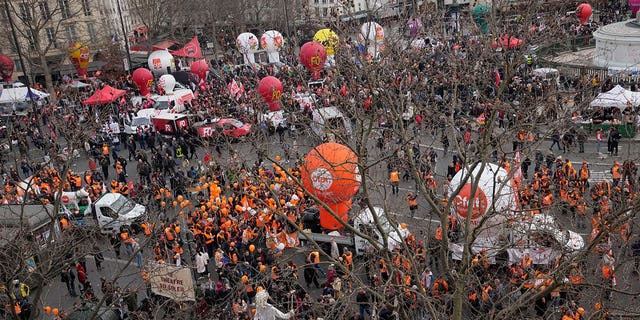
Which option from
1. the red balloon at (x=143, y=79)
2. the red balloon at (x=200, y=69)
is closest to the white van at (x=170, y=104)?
the red balloon at (x=143, y=79)

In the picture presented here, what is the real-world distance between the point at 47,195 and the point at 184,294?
32.3 feet

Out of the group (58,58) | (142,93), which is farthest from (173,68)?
(58,58)

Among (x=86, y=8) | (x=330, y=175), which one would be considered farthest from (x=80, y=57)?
(x=330, y=175)

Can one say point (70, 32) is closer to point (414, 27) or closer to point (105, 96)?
point (105, 96)

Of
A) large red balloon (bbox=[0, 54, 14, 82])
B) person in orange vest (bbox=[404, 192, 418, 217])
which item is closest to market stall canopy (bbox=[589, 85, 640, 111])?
person in orange vest (bbox=[404, 192, 418, 217])

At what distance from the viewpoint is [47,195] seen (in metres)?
22.2

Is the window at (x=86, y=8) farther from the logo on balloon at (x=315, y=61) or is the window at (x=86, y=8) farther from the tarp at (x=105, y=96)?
the logo on balloon at (x=315, y=61)

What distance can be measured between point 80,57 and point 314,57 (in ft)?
60.7

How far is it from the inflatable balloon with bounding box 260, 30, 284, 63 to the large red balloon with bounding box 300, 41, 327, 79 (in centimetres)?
669

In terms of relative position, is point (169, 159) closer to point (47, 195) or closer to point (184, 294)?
point (47, 195)

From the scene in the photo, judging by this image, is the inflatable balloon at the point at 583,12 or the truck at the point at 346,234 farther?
the inflatable balloon at the point at 583,12

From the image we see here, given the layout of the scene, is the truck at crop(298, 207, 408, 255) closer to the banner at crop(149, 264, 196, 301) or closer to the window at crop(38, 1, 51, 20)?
the banner at crop(149, 264, 196, 301)

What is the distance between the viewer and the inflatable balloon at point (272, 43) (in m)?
42.0

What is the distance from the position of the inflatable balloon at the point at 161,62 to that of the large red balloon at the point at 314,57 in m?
12.5
